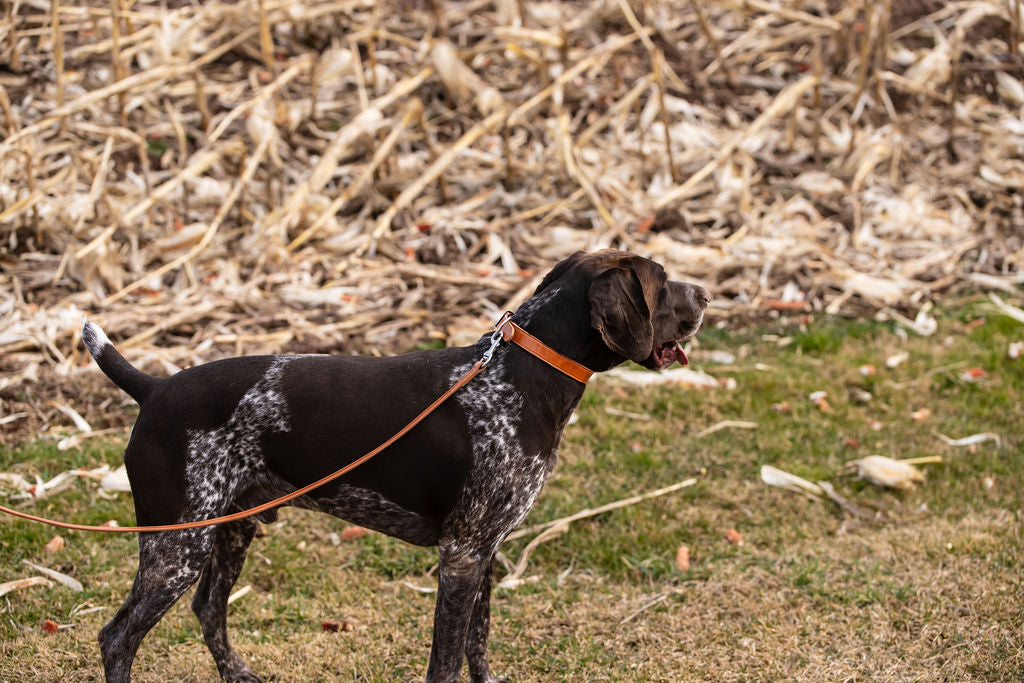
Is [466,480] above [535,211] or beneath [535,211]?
above

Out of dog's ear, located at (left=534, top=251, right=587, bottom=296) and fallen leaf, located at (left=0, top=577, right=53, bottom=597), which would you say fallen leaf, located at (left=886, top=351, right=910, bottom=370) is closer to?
dog's ear, located at (left=534, top=251, right=587, bottom=296)

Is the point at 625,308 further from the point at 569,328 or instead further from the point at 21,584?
the point at 21,584

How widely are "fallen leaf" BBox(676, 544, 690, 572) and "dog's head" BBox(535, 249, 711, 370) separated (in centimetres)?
174

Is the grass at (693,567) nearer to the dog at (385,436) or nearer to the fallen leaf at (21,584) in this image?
the fallen leaf at (21,584)

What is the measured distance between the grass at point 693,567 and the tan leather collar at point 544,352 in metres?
1.51

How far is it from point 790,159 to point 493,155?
305 centimetres

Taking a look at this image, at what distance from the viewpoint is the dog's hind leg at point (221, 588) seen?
4.20 metres

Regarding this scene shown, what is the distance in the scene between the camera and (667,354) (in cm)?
400

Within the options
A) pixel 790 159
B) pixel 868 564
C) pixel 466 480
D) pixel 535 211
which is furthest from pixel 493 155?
pixel 466 480

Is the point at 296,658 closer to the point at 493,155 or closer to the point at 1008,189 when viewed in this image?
the point at 493,155

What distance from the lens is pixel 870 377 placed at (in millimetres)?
7145

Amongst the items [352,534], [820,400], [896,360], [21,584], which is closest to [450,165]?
[820,400]

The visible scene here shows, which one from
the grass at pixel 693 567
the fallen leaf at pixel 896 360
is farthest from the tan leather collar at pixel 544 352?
the fallen leaf at pixel 896 360

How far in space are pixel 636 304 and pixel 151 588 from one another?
7.01 feet
